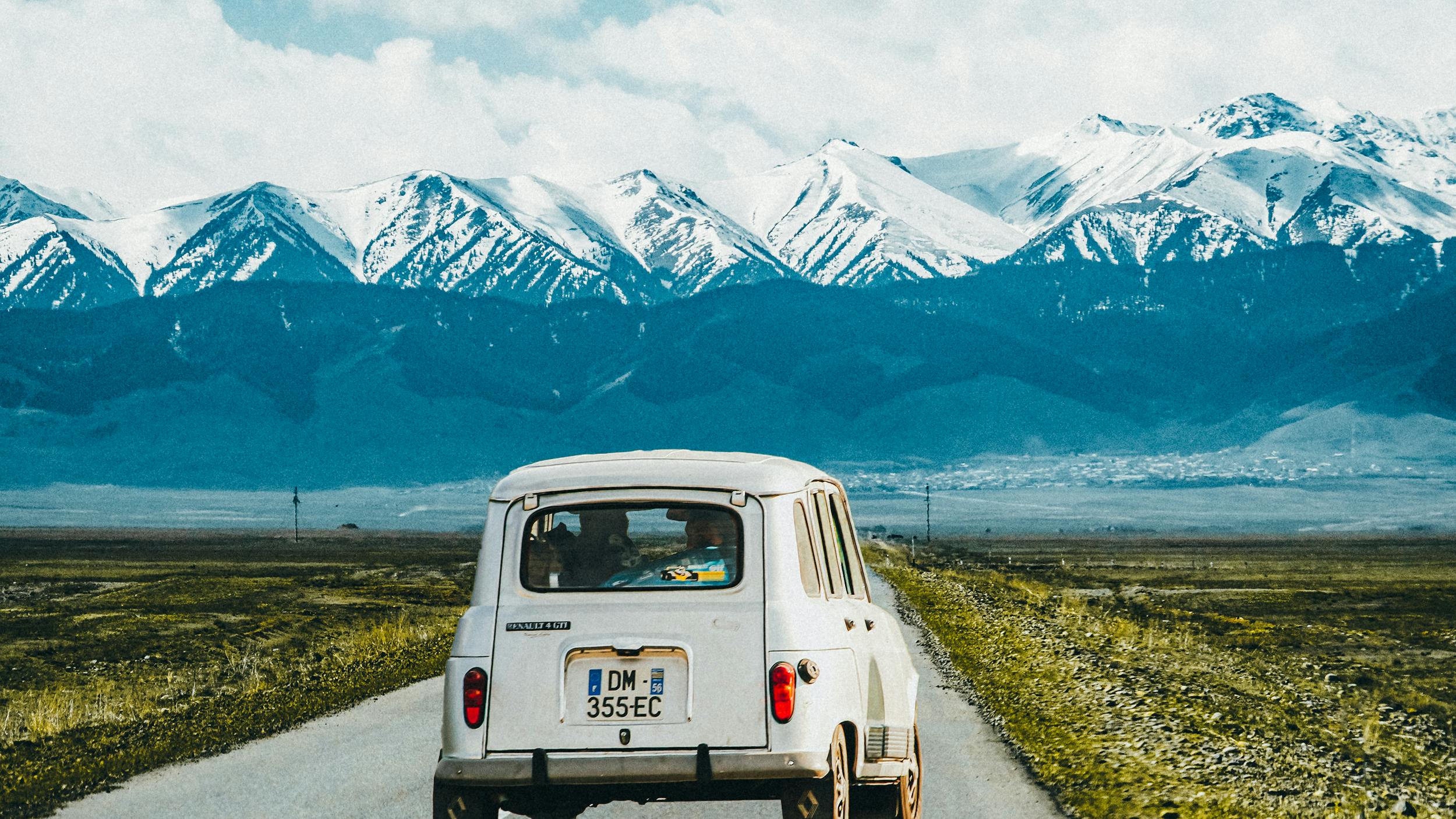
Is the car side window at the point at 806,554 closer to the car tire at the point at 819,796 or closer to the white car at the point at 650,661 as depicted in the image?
the white car at the point at 650,661

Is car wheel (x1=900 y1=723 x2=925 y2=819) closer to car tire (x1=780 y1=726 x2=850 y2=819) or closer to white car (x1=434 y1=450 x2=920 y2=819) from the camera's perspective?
white car (x1=434 y1=450 x2=920 y2=819)

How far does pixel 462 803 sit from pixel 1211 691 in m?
12.9

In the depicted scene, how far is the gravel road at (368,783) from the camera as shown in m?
11.6

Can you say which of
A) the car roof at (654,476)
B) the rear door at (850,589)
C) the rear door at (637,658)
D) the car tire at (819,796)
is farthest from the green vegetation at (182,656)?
the rear door at (850,589)

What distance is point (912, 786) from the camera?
11.2 metres

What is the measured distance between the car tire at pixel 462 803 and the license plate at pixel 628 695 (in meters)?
0.78

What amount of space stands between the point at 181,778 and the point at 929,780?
614 cm

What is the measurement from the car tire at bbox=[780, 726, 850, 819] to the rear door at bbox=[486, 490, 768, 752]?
A: 0.40 m

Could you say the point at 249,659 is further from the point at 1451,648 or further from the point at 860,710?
the point at 1451,648

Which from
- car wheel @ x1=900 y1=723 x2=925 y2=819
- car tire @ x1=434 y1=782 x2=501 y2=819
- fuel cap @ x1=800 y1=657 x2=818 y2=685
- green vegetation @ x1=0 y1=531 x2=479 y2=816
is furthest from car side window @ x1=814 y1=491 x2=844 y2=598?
green vegetation @ x1=0 y1=531 x2=479 y2=816

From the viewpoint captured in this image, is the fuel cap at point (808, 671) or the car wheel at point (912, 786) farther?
the car wheel at point (912, 786)

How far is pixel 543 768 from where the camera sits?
8.98 meters

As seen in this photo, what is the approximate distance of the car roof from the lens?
9.37 meters

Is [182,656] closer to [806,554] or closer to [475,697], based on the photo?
[475,697]
